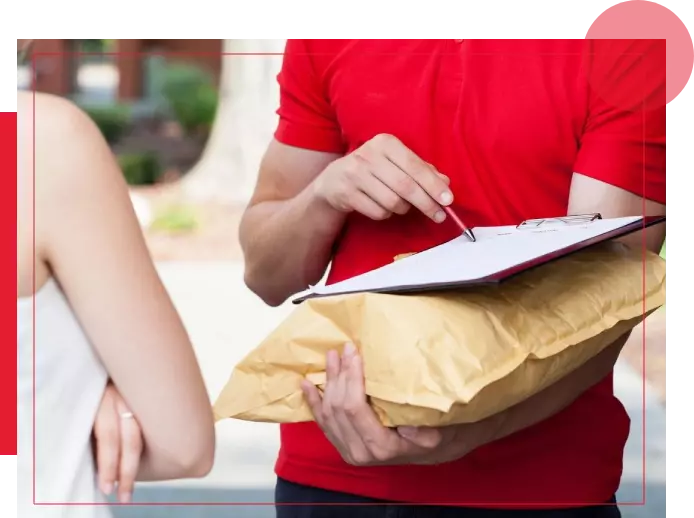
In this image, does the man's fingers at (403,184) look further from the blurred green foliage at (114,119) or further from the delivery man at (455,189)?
the blurred green foliage at (114,119)

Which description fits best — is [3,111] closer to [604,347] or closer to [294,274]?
[294,274]

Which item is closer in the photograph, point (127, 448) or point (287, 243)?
point (127, 448)

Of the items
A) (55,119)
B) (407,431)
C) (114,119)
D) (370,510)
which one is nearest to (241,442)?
(370,510)

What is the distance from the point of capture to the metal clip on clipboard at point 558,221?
80 cm

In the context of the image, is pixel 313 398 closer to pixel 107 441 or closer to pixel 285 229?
pixel 107 441

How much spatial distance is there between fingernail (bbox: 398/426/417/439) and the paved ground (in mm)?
537

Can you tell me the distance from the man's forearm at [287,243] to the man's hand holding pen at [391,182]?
74mm

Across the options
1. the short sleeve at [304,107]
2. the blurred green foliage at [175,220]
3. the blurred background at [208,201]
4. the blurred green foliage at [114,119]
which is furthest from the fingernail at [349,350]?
the blurred green foliage at [114,119]

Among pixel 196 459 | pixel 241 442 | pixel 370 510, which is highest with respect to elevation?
pixel 196 459

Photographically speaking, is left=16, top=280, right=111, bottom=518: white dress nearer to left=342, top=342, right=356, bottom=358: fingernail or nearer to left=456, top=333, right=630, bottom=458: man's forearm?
left=342, top=342, right=356, bottom=358: fingernail

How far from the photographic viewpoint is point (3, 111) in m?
0.78

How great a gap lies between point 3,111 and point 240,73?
3216 mm

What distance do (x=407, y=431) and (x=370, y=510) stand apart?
23cm

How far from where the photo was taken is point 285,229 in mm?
953
